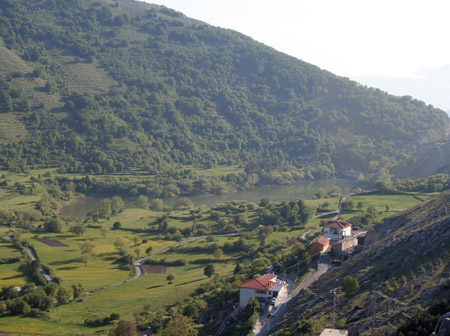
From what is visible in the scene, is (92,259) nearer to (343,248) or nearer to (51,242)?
(51,242)

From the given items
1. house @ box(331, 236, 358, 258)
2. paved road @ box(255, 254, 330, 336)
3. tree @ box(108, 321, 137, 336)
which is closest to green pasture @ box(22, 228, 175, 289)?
tree @ box(108, 321, 137, 336)

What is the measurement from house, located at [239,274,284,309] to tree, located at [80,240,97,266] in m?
30.3

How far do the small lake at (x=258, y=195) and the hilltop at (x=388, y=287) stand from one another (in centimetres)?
7694

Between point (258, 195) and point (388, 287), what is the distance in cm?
10166

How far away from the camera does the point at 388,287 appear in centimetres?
2647

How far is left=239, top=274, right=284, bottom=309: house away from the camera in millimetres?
37375

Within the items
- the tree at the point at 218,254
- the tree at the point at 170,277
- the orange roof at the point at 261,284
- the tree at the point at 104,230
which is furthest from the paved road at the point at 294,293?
the tree at the point at 104,230

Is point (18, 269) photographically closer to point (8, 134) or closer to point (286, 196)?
point (286, 196)

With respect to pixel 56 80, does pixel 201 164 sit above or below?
below

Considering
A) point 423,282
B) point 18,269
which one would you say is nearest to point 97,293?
point 18,269

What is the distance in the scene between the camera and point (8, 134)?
137625 millimetres

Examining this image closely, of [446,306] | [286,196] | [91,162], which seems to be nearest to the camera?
[446,306]

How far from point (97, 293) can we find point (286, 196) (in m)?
75.0

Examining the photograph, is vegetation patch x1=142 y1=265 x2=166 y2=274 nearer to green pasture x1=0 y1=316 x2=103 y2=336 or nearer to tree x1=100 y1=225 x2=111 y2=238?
tree x1=100 y1=225 x2=111 y2=238
